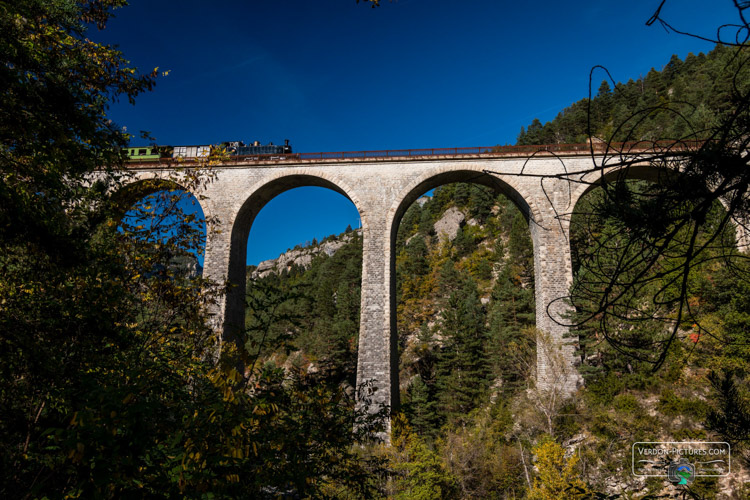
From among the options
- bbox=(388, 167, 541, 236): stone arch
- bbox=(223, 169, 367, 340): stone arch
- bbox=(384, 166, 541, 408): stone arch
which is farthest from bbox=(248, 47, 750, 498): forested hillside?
bbox=(223, 169, 367, 340): stone arch

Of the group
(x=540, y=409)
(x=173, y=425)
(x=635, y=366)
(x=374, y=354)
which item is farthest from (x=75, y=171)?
(x=635, y=366)

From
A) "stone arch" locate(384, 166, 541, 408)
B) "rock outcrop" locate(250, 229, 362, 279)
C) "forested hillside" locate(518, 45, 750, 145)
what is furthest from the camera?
"rock outcrop" locate(250, 229, 362, 279)

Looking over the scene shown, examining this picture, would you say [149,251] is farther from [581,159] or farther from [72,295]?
[581,159]

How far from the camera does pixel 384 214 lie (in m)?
17.7

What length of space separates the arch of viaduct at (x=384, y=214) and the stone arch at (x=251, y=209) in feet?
0.15

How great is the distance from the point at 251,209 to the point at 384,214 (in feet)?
20.8

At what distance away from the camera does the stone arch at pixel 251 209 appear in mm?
17828

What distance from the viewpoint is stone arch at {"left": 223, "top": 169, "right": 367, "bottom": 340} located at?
17.8m

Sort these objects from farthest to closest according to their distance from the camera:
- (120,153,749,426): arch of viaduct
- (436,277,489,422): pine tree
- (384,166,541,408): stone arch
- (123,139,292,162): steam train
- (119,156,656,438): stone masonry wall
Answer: (436,277,489,422): pine tree < (123,139,292,162): steam train < (384,166,541,408): stone arch < (120,153,749,426): arch of viaduct < (119,156,656,438): stone masonry wall

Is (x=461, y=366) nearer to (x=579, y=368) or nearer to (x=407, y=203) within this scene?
(x=579, y=368)

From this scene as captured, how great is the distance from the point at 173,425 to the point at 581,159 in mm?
18320

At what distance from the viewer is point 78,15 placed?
602cm

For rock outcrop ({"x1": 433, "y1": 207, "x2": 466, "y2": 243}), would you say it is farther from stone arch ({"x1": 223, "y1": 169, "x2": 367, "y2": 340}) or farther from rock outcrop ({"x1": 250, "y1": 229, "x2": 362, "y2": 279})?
stone arch ({"x1": 223, "y1": 169, "x2": 367, "y2": 340})

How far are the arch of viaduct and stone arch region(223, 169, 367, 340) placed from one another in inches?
1.8
